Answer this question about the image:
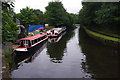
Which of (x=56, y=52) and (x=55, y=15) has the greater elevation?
(x=55, y=15)

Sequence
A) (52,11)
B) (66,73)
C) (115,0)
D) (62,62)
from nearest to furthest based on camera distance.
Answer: (66,73) → (62,62) → (115,0) → (52,11)

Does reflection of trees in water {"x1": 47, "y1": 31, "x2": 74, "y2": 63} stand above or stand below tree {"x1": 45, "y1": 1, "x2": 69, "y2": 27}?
below

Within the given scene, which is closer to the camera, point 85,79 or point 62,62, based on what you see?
point 85,79

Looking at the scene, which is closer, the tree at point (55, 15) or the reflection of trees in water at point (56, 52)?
the reflection of trees in water at point (56, 52)

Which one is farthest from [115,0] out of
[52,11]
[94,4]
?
[52,11]

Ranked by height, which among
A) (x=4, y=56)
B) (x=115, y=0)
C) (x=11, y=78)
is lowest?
(x=11, y=78)

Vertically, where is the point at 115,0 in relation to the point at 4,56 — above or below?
above

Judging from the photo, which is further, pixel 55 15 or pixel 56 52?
pixel 55 15

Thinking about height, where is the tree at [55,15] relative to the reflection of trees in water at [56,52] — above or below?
above

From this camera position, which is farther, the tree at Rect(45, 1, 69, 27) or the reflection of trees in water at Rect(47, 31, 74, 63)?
the tree at Rect(45, 1, 69, 27)

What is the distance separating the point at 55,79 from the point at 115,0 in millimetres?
28510

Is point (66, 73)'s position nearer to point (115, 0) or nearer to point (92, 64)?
point (92, 64)

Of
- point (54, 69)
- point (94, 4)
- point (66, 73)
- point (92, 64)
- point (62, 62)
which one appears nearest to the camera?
point (66, 73)

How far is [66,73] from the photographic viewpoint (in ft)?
50.0
